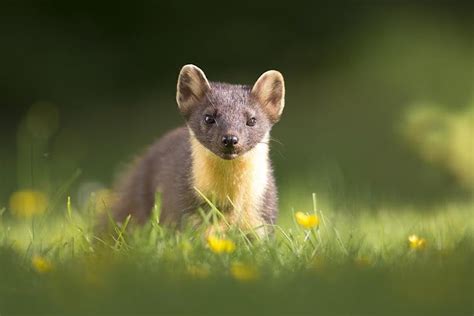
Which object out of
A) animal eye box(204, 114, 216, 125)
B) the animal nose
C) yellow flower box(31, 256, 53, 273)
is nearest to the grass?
yellow flower box(31, 256, 53, 273)

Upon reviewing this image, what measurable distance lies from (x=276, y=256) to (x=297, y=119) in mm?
8575

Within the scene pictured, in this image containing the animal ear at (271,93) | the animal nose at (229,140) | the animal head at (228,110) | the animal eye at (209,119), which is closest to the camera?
the animal nose at (229,140)

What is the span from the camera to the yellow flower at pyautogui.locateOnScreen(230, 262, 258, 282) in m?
4.64

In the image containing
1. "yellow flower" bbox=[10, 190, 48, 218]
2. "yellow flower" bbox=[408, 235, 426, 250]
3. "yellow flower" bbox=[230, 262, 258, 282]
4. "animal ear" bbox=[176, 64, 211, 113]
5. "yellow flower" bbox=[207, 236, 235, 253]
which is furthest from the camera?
"yellow flower" bbox=[10, 190, 48, 218]

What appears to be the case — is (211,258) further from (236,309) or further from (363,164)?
(363,164)

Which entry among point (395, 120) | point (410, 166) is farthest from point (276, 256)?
point (395, 120)

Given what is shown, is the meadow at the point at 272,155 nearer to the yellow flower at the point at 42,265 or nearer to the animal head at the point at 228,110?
the yellow flower at the point at 42,265

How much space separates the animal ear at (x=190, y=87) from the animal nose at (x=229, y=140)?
25.1 inches

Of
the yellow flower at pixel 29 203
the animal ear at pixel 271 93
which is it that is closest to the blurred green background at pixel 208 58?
the yellow flower at pixel 29 203

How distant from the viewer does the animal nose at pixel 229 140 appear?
638 cm

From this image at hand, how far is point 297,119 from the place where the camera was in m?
13.8

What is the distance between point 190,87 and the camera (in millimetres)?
6941

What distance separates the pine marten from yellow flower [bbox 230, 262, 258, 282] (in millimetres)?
1554

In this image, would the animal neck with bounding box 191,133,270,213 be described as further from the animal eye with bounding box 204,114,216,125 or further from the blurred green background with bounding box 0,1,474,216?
the blurred green background with bounding box 0,1,474,216
